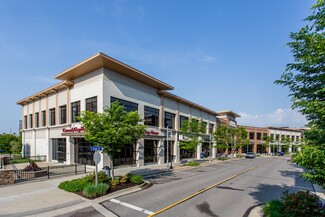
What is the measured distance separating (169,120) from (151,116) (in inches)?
208

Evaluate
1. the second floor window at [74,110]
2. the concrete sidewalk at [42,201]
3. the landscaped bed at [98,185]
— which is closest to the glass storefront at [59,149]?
the second floor window at [74,110]

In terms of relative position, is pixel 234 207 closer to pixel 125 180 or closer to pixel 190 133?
pixel 125 180

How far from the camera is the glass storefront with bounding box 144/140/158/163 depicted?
2765cm

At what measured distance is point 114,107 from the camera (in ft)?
48.6

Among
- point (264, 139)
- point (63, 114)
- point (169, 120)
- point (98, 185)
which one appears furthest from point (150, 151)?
point (264, 139)

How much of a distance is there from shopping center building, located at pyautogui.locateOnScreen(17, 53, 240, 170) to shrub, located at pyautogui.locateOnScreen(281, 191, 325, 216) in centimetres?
1776

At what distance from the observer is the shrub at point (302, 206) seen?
725cm

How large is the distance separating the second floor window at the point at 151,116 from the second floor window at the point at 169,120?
2594mm

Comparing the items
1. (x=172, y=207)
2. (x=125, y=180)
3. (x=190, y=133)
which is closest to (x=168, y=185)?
(x=125, y=180)

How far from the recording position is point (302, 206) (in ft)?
24.4

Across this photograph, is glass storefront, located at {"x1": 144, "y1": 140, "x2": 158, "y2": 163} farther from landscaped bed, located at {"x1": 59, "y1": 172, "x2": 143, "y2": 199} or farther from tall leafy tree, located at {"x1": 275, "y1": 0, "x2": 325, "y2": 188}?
tall leafy tree, located at {"x1": 275, "y1": 0, "x2": 325, "y2": 188}

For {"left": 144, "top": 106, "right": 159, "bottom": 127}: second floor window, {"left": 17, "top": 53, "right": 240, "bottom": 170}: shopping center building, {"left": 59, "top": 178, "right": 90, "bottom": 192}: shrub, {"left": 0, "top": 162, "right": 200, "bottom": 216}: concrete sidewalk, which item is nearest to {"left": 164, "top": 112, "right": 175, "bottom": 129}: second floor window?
{"left": 17, "top": 53, "right": 240, "bottom": 170}: shopping center building

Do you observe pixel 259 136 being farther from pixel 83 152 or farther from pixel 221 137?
pixel 83 152

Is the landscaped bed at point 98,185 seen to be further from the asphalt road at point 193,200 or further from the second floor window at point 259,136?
the second floor window at point 259,136
